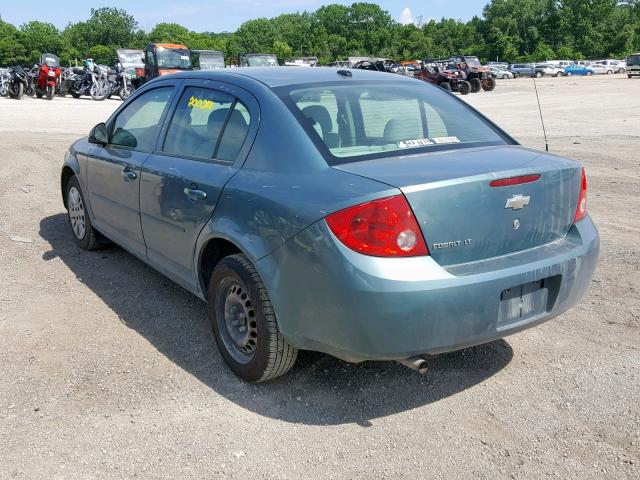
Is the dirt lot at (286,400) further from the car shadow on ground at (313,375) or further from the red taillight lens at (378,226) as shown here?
the red taillight lens at (378,226)

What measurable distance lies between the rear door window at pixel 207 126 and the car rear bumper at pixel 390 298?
0.85m

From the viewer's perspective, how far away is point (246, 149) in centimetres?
343

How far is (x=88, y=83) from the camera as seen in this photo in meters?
28.1

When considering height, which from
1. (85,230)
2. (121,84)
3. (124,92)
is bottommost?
(124,92)

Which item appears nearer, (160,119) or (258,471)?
(258,471)

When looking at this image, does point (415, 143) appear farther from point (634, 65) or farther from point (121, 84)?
point (634, 65)

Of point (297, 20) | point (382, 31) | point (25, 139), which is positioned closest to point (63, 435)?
point (25, 139)

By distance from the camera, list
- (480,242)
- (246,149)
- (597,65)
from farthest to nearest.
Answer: (597,65) → (246,149) → (480,242)

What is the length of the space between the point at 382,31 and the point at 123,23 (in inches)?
2127

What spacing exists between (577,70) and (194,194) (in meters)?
73.0

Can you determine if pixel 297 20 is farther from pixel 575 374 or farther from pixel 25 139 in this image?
pixel 575 374

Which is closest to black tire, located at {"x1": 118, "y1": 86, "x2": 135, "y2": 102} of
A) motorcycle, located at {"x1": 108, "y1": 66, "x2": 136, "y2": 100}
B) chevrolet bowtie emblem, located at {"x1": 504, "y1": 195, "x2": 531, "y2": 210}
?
motorcycle, located at {"x1": 108, "y1": 66, "x2": 136, "y2": 100}

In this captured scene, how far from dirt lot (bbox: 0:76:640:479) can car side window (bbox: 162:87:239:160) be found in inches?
46.7

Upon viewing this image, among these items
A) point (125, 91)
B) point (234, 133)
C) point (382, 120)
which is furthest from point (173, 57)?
point (382, 120)
